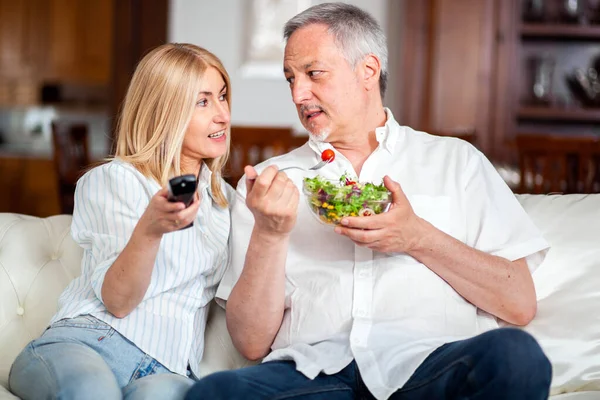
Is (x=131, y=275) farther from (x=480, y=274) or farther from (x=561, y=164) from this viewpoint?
(x=561, y=164)

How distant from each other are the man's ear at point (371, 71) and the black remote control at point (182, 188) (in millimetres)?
758

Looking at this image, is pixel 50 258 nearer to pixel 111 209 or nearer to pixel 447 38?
pixel 111 209

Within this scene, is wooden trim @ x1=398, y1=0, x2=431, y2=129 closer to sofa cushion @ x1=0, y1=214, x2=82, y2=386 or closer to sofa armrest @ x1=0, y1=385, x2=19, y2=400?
sofa cushion @ x1=0, y1=214, x2=82, y2=386

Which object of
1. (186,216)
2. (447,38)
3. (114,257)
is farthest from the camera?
(447,38)

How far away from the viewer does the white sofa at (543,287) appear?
1.89 m

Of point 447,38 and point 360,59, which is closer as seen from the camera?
point 360,59

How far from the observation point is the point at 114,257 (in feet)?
5.82

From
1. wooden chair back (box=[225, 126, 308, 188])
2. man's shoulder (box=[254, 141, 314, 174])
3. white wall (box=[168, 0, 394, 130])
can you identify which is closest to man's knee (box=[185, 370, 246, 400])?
man's shoulder (box=[254, 141, 314, 174])

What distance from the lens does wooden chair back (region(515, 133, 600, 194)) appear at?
3.30m

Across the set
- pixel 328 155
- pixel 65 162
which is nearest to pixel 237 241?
pixel 328 155

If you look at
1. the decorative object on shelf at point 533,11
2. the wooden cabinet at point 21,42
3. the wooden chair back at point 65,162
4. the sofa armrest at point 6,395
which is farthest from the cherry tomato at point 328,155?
the wooden cabinet at point 21,42

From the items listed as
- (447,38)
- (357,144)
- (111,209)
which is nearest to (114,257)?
(111,209)

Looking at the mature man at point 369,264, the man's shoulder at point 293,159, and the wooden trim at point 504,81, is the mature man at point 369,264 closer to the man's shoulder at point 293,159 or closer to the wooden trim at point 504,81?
the man's shoulder at point 293,159

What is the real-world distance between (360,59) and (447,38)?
286 cm
